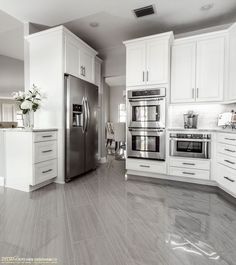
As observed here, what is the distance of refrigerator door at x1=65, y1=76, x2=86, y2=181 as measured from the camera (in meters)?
3.00

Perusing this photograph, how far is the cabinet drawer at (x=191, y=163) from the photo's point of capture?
2797mm

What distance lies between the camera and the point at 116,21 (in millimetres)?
3240

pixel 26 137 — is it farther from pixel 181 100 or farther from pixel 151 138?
pixel 181 100

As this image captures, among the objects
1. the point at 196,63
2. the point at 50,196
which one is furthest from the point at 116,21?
the point at 50,196

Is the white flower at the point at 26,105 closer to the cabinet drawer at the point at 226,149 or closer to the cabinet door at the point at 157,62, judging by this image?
the cabinet door at the point at 157,62

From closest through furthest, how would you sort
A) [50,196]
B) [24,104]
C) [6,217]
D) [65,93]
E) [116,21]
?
[6,217] < [50,196] < [24,104] < [65,93] < [116,21]

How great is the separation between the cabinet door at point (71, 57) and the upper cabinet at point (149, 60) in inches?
38.1

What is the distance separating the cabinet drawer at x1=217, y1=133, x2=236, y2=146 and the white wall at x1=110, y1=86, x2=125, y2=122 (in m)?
5.59

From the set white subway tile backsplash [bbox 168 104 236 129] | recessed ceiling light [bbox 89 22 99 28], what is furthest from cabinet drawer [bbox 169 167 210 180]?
recessed ceiling light [bbox 89 22 99 28]

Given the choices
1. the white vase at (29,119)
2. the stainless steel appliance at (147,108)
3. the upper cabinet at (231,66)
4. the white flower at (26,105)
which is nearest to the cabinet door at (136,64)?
the stainless steel appliance at (147,108)

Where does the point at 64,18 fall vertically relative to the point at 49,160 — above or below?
above

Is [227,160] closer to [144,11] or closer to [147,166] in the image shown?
[147,166]

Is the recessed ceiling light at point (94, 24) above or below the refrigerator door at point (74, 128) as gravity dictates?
above

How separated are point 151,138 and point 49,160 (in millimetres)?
1806
